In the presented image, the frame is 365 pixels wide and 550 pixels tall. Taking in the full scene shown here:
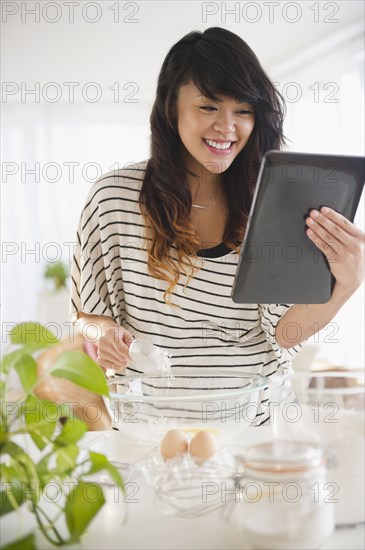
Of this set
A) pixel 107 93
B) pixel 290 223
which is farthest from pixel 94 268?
pixel 107 93

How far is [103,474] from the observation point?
0.82 metres

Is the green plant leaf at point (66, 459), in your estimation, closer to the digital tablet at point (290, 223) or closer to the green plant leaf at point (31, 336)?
the green plant leaf at point (31, 336)

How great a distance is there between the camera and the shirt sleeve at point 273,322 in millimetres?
1369

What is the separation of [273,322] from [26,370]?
2.75ft

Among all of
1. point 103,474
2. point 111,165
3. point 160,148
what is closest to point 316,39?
point 111,165

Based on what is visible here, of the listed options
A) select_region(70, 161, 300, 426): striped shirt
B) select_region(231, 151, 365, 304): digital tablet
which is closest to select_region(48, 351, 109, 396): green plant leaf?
select_region(231, 151, 365, 304): digital tablet

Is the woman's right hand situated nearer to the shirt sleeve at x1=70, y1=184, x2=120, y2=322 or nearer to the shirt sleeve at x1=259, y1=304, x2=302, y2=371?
the shirt sleeve at x1=70, y1=184, x2=120, y2=322

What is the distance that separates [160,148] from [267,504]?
3.31ft

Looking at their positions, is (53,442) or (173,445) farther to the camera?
(173,445)

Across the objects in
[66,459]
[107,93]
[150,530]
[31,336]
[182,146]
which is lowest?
[150,530]

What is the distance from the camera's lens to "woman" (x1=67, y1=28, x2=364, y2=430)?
1.35 m

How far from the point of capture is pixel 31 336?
0.61 meters

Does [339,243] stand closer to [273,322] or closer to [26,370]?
[273,322]

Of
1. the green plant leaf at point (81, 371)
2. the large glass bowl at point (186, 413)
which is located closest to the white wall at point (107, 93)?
the large glass bowl at point (186, 413)
